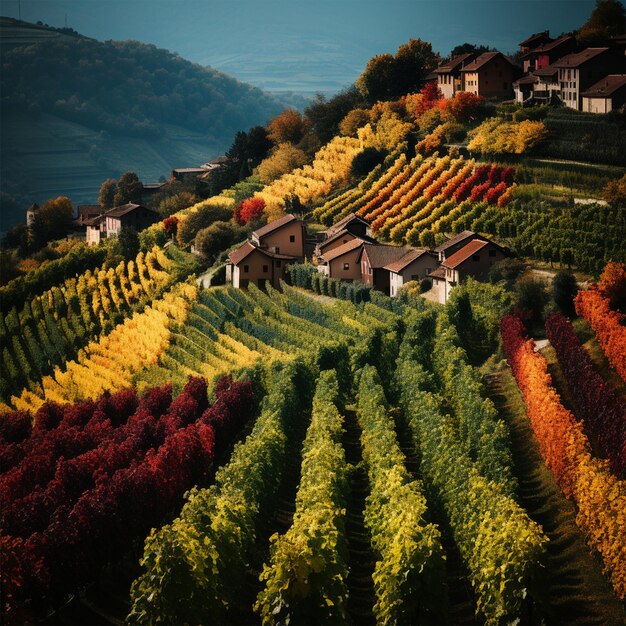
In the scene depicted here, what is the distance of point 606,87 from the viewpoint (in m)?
101

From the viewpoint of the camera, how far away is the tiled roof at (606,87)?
327ft

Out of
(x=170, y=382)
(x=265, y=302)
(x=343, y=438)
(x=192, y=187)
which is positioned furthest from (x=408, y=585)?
(x=192, y=187)

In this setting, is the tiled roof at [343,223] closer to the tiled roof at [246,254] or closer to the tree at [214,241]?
the tiled roof at [246,254]

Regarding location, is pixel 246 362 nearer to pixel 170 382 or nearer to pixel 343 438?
pixel 170 382

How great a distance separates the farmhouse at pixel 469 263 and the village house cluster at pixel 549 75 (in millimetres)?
30459

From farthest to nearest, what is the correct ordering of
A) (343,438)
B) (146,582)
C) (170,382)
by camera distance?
(170,382) → (343,438) → (146,582)

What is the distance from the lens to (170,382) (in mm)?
65875

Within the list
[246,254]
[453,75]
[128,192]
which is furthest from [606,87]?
[128,192]

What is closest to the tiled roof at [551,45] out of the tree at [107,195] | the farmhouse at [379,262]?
the farmhouse at [379,262]

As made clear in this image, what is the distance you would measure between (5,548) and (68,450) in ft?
65.2

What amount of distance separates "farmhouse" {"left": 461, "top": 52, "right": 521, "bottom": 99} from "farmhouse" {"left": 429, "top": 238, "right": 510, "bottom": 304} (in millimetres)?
43246

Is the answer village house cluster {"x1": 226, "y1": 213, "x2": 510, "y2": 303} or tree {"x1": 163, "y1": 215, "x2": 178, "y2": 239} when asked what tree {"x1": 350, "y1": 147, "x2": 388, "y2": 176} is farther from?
tree {"x1": 163, "y1": 215, "x2": 178, "y2": 239}

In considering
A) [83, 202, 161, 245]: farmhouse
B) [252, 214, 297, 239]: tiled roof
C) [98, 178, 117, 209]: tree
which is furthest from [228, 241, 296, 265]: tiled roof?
[98, 178, 117, 209]: tree

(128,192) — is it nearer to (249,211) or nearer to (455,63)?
(249,211)
